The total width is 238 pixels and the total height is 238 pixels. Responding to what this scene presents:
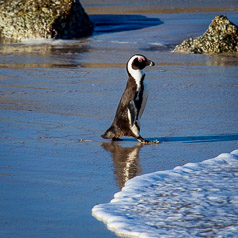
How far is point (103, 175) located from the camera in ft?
16.3

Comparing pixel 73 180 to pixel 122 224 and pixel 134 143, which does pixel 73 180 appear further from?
pixel 134 143

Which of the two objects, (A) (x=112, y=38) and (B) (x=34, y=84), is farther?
(A) (x=112, y=38)

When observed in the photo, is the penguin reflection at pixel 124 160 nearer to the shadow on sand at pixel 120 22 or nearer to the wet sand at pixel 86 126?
the wet sand at pixel 86 126

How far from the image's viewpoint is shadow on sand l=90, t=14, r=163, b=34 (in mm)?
15367

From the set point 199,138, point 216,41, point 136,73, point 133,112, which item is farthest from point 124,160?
point 216,41

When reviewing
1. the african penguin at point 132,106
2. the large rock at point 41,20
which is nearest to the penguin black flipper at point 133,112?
the african penguin at point 132,106

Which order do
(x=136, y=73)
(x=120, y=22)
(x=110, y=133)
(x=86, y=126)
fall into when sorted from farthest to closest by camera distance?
1. (x=120, y=22)
2. (x=86, y=126)
3. (x=136, y=73)
4. (x=110, y=133)

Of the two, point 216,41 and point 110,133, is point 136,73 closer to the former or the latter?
point 110,133

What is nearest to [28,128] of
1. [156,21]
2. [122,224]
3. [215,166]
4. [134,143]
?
[134,143]

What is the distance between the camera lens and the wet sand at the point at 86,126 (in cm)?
426

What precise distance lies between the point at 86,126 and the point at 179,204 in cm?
250

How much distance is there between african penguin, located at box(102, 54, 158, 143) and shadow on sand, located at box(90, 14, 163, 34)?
29.7 feet

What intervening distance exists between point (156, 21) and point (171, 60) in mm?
5331

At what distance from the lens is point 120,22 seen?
639 inches
